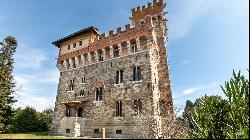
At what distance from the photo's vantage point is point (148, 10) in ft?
98.2

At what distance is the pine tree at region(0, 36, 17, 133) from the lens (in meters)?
30.1

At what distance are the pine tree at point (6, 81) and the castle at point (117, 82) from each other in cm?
733

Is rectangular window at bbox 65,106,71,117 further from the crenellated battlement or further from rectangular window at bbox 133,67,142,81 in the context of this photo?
rectangular window at bbox 133,67,142,81

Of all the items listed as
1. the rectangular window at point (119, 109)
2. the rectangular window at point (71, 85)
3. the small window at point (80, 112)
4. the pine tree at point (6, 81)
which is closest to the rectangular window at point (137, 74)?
the rectangular window at point (119, 109)

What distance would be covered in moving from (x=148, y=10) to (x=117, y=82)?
11167 mm

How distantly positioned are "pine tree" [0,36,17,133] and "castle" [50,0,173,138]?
733cm

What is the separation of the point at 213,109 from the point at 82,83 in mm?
18828

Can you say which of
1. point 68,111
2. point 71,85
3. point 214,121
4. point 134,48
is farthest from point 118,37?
point 214,121

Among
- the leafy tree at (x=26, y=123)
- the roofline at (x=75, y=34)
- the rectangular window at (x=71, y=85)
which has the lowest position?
the leafy tree at (x=26, y=123)

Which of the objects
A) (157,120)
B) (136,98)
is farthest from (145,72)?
(157,120)

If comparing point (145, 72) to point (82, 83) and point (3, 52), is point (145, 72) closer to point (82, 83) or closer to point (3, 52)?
point (82, 83)

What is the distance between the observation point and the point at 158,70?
2712 cm

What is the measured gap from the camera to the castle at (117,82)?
2262 centimetres

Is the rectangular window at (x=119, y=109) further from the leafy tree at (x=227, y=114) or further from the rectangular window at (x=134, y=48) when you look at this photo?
the leafy tree at (x=227, y=114)
